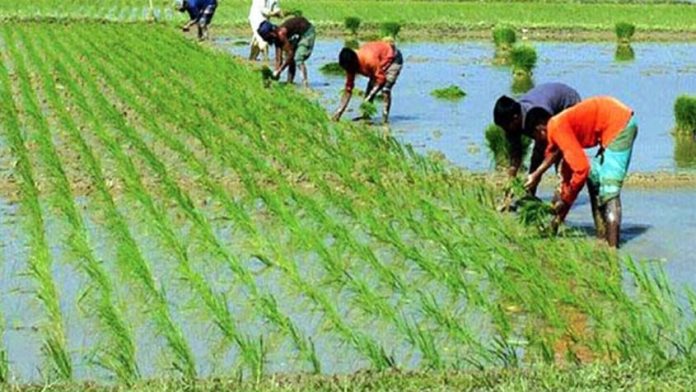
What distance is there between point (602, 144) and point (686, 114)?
4.29m

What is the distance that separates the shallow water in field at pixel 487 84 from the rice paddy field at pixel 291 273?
81 centimetres

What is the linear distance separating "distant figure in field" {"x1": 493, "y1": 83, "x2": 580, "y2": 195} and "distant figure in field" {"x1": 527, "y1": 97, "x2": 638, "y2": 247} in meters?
0.11

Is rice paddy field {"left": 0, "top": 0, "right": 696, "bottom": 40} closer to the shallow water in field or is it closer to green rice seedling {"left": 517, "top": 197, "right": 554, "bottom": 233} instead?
the shallow water in field

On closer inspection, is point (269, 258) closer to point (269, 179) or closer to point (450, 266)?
point (450, 266)

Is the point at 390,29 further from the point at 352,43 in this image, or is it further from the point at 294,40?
the point at 294,40

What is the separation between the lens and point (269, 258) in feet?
21.4

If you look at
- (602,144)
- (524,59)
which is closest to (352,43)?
(524,59)

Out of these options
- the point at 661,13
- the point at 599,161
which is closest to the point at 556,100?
the point at 599,161

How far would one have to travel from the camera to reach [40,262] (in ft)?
20.1

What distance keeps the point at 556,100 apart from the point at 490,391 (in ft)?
10.9

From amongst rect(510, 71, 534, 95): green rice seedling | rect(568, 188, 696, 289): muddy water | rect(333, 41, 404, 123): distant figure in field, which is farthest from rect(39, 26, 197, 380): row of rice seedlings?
rect(510, 71, 534, 95): green rice seedling

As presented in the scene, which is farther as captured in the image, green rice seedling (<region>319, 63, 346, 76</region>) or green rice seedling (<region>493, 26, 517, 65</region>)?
green rice seedling (<region>493, 26, 517, 65</region>)

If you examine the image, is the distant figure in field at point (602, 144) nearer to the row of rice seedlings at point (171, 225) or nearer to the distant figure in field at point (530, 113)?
the distant figure in field at point (530, 113)

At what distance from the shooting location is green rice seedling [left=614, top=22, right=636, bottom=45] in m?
22.5
